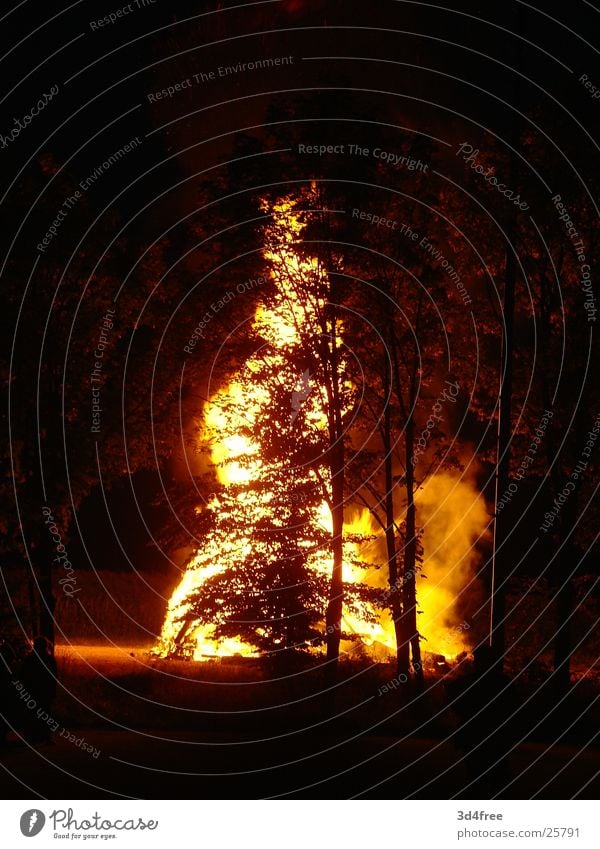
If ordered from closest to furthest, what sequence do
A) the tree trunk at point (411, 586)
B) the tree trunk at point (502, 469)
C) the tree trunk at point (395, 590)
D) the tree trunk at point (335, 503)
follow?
1. the tree trunk at point (502, 469)
2. the tree trunk at point (335, 503)
3. the tree trunk at point (395, 590)
4. the tree trunk at point (411, 586)

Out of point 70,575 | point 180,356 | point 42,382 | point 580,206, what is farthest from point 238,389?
point 70,575

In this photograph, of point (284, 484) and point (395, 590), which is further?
point (395, 590)

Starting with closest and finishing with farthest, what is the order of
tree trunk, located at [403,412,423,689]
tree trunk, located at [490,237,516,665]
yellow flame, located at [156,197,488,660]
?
tree trunk, located at [490,237,516,665]
yellow flame, located at [156,197,488,660]
tree trunk, located at [403,412,423,689]

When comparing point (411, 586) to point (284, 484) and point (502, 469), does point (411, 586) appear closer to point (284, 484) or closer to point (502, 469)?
point (284, 484)

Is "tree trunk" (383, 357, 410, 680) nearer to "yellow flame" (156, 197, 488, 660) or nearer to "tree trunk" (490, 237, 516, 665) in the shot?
"yellow flame" (156, 197, 488, 660)

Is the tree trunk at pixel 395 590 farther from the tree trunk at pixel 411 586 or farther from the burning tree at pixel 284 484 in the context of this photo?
the burning tree at pixel 284 484

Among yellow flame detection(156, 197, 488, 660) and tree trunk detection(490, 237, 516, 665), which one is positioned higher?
yellow flame detection(156, 197, 488, 660)

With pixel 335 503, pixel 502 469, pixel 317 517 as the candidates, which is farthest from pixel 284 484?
pixel 502 469

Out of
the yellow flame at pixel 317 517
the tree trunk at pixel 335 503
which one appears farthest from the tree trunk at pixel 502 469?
the yellow flame at pixel 317 517

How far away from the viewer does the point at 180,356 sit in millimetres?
27406

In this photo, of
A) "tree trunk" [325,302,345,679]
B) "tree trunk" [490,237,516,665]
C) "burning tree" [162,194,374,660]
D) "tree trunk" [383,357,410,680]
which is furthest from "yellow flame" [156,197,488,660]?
"tree trunk" [490,237,516,665]

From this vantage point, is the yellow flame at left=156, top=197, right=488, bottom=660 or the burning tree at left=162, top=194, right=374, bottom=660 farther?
the yellow flame at left=156, top=197, right=488, bottom=660

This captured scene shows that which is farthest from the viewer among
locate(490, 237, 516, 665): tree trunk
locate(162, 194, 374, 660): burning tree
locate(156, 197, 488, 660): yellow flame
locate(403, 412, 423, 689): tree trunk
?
locate(403, 412, 423, 689): tree trunk

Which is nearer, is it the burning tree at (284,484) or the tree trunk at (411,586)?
the burning tree at (284,484)
